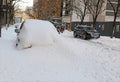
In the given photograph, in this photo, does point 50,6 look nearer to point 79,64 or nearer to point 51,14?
point 51,14

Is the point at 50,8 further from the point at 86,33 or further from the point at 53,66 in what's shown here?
the point at 53,66

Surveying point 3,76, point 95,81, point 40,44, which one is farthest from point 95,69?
point 3,76

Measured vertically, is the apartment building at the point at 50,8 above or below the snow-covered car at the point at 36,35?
above

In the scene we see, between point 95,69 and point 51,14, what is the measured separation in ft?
227

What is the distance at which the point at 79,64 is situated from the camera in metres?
10.3

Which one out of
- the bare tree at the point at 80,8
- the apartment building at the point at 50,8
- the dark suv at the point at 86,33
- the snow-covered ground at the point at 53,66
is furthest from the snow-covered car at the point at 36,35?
the apartment building at the point at 50,8

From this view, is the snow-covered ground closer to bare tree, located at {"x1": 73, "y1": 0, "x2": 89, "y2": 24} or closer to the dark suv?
the dark suv

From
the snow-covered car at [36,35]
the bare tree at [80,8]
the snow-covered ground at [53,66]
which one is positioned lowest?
the snow-covered ground at [53,66]

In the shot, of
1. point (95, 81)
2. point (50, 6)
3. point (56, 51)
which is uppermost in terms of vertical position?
point (50, 6)

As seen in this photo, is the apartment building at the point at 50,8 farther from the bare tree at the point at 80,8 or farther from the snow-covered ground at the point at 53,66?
the snow-covered ground at the point at 53,66

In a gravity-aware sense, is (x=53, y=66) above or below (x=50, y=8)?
below

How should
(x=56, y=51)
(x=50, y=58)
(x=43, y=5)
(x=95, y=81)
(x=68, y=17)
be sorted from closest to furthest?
(x=95, y=81), (x=50, y=58), (x=56, y=51), (x=68, y=17), (x=43, y=5)

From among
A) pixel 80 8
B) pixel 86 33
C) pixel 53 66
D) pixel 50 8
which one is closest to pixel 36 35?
pixel 53 66

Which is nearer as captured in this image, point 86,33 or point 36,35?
point 36,35
